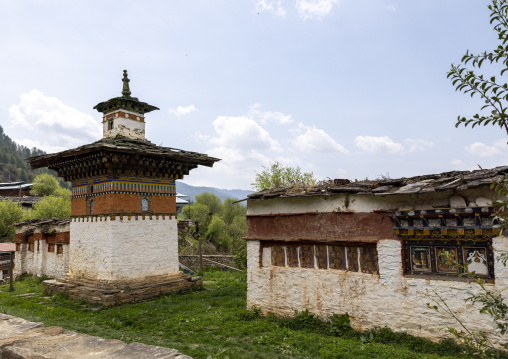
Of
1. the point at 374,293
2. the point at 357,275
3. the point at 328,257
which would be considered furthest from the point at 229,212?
the point at 374,293

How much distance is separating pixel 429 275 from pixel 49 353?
688 cm

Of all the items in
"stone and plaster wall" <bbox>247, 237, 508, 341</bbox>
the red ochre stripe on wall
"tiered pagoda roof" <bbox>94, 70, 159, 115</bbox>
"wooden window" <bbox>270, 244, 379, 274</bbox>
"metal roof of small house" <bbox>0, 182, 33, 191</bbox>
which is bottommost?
"stone and plaster wall" <bbox>247, 237, 508, 341</bbox>

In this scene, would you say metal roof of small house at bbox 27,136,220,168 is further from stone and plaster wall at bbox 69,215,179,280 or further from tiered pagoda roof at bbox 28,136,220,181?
stone and plaster wall at bbox 69,215,179,280

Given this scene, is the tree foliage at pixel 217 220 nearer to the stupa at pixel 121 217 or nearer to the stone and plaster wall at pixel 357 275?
the stupa at pixel 121 217

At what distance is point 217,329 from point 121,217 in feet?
21.1

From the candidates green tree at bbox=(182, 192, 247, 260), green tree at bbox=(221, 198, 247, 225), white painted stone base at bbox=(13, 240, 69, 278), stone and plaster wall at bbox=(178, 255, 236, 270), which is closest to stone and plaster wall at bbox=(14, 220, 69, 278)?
white painted stone base at bbox=(13, 240, 69, 278)

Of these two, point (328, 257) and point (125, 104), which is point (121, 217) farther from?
point (328, 257)

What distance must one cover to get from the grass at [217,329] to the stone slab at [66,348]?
3.02m

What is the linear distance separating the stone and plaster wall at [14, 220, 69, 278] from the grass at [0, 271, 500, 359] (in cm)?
312

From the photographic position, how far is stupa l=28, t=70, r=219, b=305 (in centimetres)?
1302

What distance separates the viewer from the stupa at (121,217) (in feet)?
42.7

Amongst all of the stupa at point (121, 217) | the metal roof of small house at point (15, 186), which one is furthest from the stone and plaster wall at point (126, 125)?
the metal roof of small house at point (15, 186)

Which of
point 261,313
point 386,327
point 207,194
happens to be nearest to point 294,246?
point 261,313

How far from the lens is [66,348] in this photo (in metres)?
4.16
